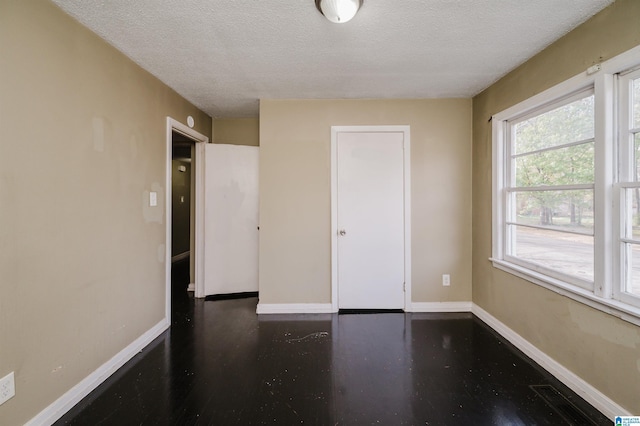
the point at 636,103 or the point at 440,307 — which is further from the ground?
the point at 636,103

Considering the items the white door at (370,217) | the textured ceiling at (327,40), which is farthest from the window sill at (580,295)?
the textured ceiling at (327,40)

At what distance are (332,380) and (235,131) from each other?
316 cm

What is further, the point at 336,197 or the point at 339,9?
the point at 336,197

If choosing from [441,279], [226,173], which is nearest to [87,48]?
[226,173]

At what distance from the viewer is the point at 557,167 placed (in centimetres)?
204

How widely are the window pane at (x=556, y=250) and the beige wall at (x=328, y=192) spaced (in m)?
0.63

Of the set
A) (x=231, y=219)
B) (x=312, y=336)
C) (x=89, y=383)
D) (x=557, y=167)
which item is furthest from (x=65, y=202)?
(x=557, y=167)

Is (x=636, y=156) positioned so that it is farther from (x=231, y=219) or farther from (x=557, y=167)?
(x=231, y=219)

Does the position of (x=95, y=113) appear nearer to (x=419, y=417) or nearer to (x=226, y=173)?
(x=226, y=173)

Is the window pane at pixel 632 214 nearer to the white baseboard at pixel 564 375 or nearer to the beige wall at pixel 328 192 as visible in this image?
the white baseboard at pixel 564 375

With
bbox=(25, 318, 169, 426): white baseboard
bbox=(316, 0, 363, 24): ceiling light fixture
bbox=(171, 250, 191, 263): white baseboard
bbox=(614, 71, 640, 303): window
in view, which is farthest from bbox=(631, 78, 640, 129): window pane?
bbox=(171, 250, 191, 263): white baseboard

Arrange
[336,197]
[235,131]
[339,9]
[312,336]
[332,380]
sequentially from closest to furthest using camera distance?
[339,9] → [332,380] → [312,336] → [336,197] → [235,131]

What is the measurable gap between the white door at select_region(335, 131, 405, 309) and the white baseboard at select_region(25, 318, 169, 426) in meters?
1.85

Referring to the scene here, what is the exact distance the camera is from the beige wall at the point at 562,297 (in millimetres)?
1499
